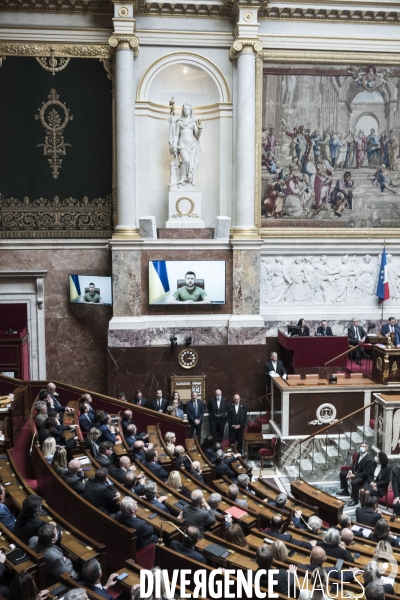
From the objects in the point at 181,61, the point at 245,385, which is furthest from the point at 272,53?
the point at 245,385

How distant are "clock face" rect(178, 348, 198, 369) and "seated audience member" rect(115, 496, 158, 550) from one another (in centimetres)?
820

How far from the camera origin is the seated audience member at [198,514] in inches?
275

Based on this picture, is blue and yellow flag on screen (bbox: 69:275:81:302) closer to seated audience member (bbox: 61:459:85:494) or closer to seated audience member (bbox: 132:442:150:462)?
seated audience member (bbox: 132:442:150:462)

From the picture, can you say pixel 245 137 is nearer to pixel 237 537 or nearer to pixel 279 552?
pixel 237 537

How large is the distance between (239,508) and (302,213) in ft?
31.5

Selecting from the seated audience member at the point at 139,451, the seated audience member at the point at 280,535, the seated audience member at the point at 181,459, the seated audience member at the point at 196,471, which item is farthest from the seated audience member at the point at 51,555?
the seated audience member at the point at 181,459

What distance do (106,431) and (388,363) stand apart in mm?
6130

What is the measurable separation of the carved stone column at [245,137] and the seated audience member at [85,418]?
6.14 metres

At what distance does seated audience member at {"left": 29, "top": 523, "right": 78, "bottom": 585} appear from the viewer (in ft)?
18.0

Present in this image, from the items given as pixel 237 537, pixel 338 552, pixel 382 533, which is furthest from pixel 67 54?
pixel 338 552

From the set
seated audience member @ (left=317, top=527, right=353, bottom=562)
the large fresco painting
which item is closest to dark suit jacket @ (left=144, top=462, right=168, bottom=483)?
seated audience member @ (left=317, top=527, right=353, bottom=562)

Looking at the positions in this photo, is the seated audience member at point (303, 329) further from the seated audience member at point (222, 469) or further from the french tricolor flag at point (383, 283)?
the seated audience member at point (222, 469)

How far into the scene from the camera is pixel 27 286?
1508cm

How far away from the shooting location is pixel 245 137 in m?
14.9
